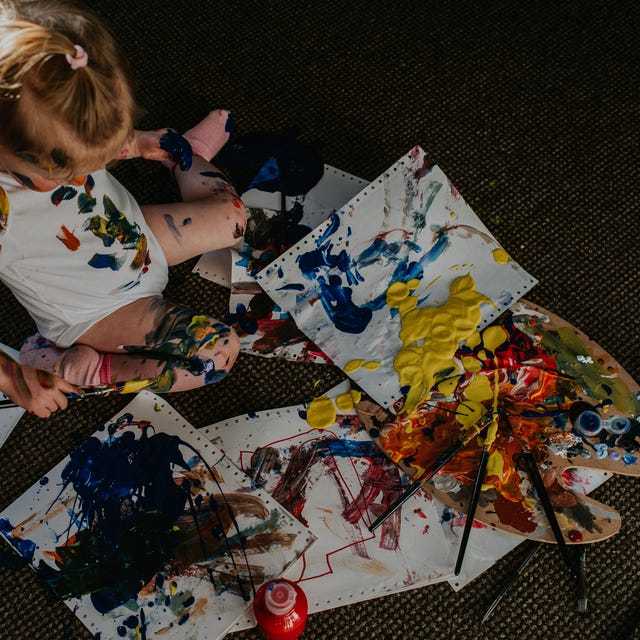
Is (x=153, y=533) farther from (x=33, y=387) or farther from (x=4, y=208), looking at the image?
(x=4, y=208)

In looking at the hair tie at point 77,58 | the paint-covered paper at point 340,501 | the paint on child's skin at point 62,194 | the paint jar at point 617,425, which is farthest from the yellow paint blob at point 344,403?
the hair tie at point 77,58

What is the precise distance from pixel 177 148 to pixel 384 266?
357 mm

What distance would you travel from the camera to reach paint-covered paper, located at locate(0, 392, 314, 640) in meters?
0.87

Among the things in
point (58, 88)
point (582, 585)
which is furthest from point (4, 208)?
point (582, 585)

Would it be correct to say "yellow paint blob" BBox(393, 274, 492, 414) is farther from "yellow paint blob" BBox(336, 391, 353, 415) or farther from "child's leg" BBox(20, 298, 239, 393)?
"child's leg" BBox(20, 298, 239, 393)

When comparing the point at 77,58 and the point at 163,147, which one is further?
the point at 163,147

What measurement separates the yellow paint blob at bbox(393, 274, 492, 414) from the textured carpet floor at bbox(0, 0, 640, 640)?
0.11 m

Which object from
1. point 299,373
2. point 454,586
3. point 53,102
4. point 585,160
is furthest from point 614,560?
point 53,102

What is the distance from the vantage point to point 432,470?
0.89 meters

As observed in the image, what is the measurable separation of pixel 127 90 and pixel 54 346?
0.39 m

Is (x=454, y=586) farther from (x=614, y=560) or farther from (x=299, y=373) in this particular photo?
(x=299, y=373)

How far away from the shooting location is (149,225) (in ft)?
3.05

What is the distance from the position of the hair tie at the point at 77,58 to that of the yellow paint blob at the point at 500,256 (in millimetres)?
629

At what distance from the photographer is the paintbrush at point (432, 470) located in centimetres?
89
